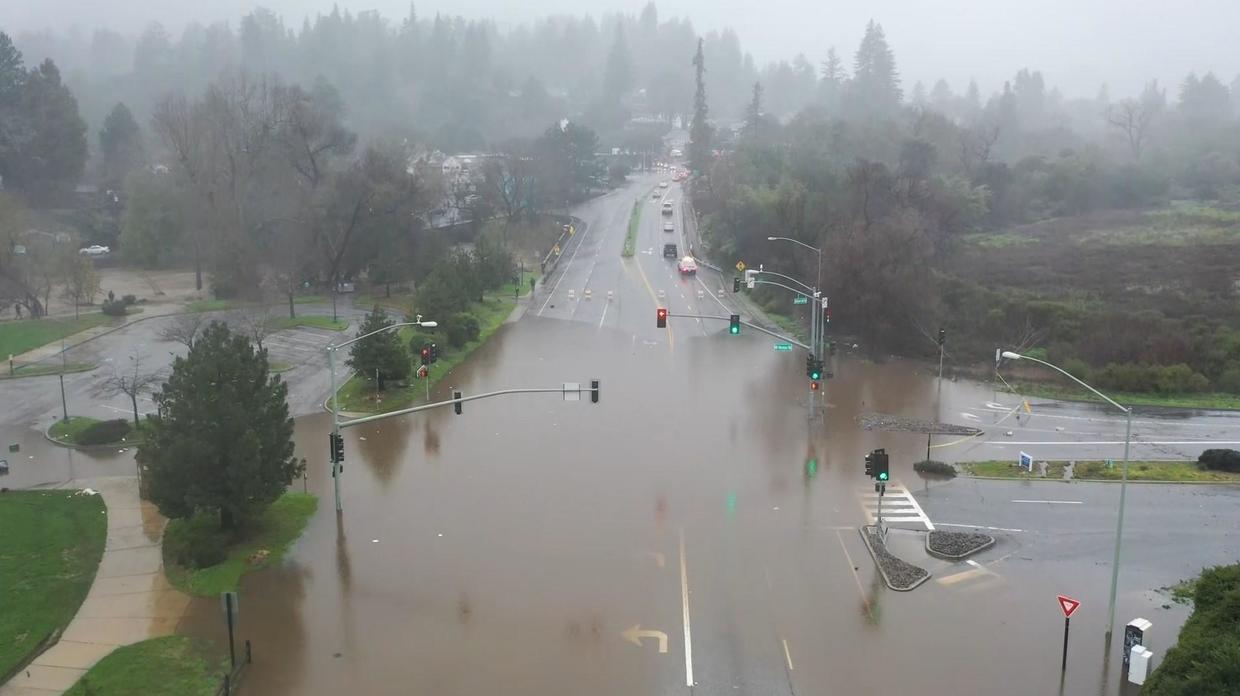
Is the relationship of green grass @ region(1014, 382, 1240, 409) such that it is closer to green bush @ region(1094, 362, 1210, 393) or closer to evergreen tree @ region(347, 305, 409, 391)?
green bush @ region(1094, 362, 1210, 393)

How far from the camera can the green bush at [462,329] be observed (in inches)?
1898

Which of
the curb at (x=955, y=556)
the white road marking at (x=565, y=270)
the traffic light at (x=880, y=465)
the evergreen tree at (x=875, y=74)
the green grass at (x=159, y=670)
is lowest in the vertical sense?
the green grass at (x=159, y=670)

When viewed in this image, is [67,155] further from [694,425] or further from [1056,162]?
[1056,162]

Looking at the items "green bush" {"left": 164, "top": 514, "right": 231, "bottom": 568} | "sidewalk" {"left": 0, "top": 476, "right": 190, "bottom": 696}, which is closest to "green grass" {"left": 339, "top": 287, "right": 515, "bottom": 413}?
"sidewalk" {"left": 0, "top": 476, "right": 190, "bottom": 696}

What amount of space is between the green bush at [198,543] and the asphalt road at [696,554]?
1.49 metres

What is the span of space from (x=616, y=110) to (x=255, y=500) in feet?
548

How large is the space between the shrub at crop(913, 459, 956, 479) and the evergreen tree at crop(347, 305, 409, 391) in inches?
807

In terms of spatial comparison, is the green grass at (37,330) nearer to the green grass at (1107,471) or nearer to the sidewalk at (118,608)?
the sidewalk at (118,608)

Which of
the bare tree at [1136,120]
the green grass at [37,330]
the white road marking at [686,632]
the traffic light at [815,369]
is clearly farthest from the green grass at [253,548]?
the bare tree at [1136,120]

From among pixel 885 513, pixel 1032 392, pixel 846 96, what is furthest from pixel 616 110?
pixel 885 513

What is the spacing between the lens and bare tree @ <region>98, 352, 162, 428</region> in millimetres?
36906

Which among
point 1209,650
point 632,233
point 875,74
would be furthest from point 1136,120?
point 1209,650

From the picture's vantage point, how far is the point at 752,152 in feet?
293

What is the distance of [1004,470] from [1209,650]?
1678 centimetres
